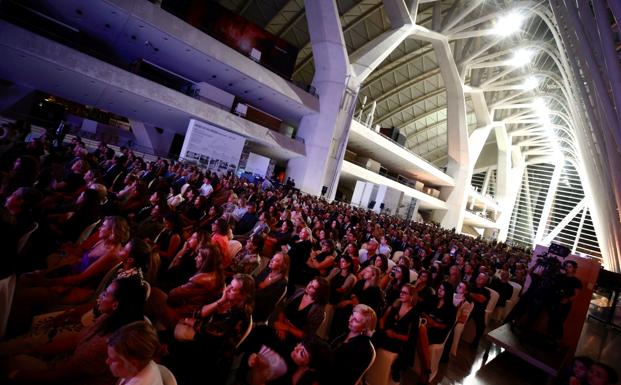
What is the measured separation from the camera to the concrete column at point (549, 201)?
135ft

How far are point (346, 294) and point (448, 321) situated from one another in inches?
52.6

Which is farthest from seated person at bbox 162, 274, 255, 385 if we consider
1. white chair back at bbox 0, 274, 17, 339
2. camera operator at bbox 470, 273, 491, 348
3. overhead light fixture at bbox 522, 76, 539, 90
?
overhead light fixture at bbox 522, 76, 539, 90

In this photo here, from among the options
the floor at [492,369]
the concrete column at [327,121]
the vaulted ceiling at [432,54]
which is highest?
the vaulted ceiling at [432,54]

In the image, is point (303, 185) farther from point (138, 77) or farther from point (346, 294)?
point (346, 294)

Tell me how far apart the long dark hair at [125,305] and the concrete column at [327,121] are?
19186 mm

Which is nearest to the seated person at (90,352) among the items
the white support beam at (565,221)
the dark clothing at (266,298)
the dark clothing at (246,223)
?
the dark clothing at (266,298)

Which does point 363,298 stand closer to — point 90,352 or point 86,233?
point 90,352

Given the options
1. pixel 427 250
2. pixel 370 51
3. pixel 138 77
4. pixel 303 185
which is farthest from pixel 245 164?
pixel 427 250

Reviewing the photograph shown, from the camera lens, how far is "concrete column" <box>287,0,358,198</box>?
20672 mm

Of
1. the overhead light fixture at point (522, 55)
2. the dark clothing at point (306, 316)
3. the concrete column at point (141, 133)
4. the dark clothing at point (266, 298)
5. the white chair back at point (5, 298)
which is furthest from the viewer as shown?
the overhead light fixture at point (522, 55)

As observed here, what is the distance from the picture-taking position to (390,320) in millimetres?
3541

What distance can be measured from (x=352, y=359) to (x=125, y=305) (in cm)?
163

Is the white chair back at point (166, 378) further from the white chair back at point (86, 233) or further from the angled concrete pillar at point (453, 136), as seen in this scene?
the angled concrete pillar at point (453, 136)

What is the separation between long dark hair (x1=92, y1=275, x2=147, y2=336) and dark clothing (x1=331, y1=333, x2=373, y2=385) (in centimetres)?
142
